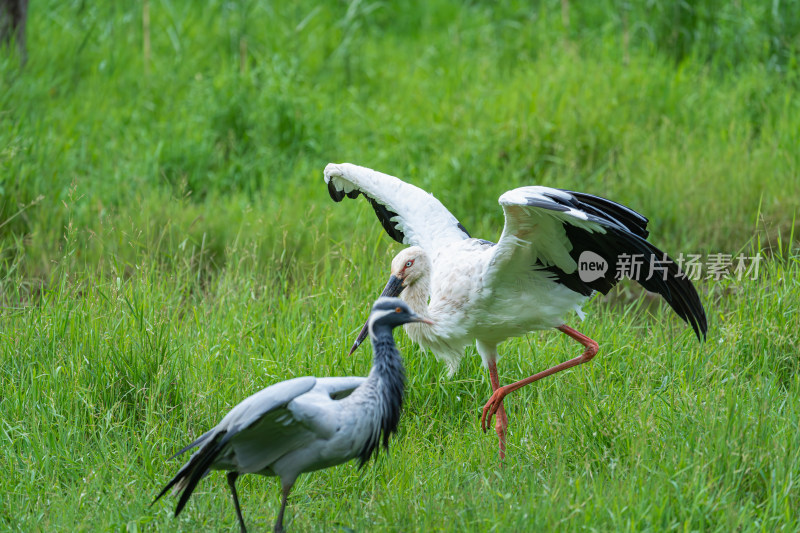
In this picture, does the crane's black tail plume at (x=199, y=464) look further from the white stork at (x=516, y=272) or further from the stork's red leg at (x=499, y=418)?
the stork's red leg at (x=499, y=418)

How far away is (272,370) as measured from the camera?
4363mm

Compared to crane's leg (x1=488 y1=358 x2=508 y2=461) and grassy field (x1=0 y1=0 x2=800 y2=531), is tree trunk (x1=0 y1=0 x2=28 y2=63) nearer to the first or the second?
grassy field (x1=0 y1=0 x2=800 y2=531)

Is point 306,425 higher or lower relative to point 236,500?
higher

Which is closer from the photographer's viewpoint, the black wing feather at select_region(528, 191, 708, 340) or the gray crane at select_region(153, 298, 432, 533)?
the gray crane at select_region(153, 298, 432, 533)

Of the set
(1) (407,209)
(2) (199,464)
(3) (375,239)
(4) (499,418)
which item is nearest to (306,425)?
(2) (199,464)

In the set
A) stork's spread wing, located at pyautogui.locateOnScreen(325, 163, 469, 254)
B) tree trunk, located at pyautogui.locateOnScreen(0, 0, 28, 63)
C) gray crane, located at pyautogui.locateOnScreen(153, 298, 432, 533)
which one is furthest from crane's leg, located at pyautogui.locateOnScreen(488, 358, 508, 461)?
tree trunk, located at pyautogui.locateOnScreen(0, 0, 28, 63)

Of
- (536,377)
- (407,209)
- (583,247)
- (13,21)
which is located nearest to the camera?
(583,247)

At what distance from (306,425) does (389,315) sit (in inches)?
20.8

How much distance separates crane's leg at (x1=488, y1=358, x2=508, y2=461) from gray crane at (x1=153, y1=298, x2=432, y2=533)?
2.62ft

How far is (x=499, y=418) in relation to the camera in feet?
13.9

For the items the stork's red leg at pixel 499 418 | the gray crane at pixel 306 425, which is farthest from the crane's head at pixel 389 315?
the stork's red leg at pixel 499 418

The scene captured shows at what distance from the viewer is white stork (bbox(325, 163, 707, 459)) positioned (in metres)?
3.77

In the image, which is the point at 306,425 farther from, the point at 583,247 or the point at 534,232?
the point at 583,247

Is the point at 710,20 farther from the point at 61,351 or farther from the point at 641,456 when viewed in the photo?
the point at 61,351
